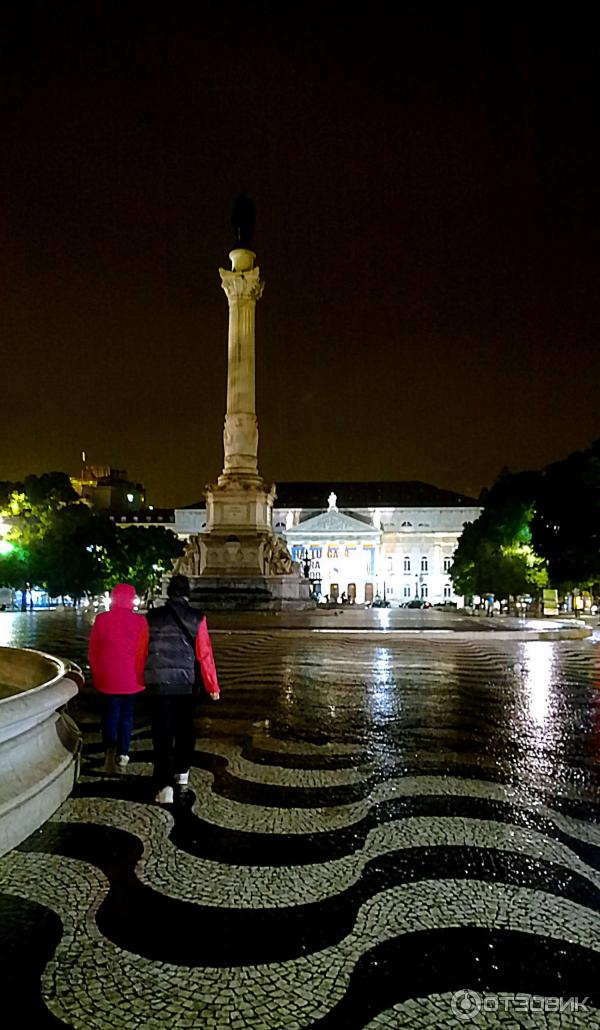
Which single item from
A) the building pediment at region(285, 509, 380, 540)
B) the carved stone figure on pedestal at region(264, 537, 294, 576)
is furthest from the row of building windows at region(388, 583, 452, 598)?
the carved stone figure on pedestal at region(264, 537, 294, 576)

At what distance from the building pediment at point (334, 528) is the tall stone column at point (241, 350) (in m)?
77.9

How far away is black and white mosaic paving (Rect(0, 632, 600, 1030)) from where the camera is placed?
2.74 meters

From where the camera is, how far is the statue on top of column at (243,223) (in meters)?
44.6

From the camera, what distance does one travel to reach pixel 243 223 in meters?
44.8

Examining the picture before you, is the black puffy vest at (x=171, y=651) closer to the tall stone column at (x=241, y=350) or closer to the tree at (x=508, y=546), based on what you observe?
the tall stone column at (x=241, y=350)

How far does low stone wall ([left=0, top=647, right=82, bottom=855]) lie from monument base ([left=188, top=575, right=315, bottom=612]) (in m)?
29.1

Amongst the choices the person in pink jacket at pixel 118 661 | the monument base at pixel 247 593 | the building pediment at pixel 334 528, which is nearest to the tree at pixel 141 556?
the monument base at pixel 247 593

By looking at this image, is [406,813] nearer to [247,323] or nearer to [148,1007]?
[148,1007]

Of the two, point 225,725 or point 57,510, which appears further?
point 57,510

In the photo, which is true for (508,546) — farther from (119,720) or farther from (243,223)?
(119,720)

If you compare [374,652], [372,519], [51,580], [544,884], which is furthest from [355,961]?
[372,519]

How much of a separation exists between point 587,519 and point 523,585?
16.4 m

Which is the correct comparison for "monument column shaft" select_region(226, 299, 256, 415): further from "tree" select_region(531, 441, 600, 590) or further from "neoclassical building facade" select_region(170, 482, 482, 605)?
"neoclassical building facade" select_region(170, 482, 482, 605)

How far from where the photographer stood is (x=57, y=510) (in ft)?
185
